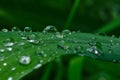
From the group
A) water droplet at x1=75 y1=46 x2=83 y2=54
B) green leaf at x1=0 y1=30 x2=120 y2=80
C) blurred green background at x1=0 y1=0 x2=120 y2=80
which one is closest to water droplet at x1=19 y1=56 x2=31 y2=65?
green leaf at x1=0 y1=30 x2=120 y2=80

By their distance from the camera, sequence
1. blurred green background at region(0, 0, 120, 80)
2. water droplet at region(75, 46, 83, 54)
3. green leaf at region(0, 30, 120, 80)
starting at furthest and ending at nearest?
blurred green background at region(0, 0, 120, 80) < water droplet at region(75, 46, 83, 54) < green leaf at region(0, 30, 120, 80)

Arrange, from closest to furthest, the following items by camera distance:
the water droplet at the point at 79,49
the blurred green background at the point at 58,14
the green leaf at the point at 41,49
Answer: the green leaf at the point at 41,49, the water droplet at the point at 79,49, the blurred green background at the point at 58,14

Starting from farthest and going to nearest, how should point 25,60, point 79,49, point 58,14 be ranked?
point 58,14
point 79,49
point 25,60

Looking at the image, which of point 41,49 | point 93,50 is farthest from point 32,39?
point 93,50

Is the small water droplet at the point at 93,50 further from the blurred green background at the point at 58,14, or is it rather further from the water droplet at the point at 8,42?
the blurred green background at the point at 58,14

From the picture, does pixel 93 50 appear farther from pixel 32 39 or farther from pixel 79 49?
pixel 32 39

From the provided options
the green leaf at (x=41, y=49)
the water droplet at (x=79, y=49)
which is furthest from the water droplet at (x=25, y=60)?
the water droplet at (x=79, y=49)

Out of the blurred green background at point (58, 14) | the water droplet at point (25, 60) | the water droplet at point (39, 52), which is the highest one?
the blurred green background at point (58, 14)

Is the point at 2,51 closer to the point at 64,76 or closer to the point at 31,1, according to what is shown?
the point at 64,76

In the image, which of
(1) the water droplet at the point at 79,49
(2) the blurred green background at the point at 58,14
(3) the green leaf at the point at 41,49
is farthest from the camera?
(2) the blurred green background at the point at 58,14

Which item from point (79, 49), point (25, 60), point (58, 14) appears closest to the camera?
point (25, 60)

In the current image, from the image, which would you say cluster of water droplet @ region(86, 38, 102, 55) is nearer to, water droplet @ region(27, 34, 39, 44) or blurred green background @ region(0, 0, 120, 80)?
water droplet @ region(27, 34, 39, 44)
